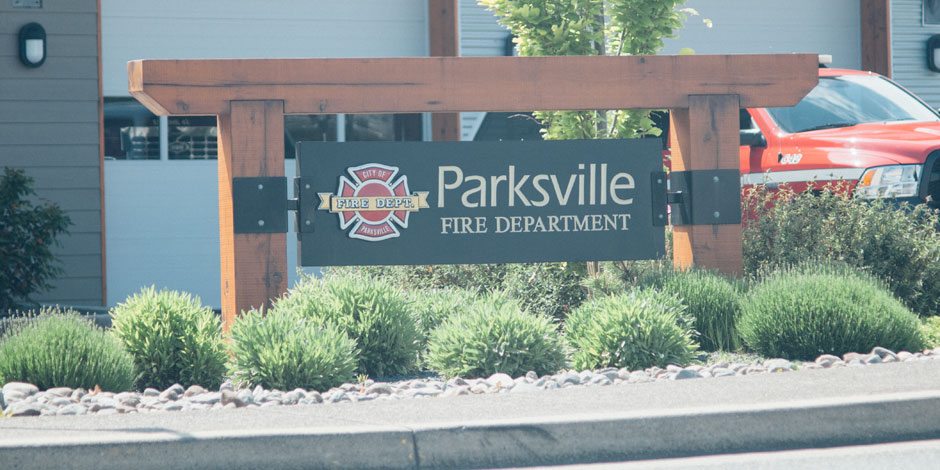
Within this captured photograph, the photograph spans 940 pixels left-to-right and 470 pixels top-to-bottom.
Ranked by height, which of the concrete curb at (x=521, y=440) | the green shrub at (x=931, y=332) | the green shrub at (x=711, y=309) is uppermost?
the green shrub at (x=711, y=309)

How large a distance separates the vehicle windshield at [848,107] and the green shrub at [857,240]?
5.15 ft

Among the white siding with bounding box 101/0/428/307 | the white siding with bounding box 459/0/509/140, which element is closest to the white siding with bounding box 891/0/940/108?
the white siding with bounding box 459/0/509/140

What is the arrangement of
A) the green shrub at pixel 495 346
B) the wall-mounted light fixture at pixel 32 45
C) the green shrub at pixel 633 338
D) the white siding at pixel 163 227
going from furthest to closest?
1. the white siding at pixel 163 227
2. the wall-mounted light fixture at pixel 32 45
3. the green shrub at pixel 633 338
4. the green shrub at pixel 495 346

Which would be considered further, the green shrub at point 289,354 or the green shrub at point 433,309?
the green shrub at point 433,309

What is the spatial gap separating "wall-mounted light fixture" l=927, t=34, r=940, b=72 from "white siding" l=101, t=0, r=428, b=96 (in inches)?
302

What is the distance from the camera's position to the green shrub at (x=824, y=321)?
559 cm

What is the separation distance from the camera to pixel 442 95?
6.25 m

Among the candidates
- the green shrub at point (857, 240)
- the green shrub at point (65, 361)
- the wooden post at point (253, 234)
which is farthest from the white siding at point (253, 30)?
the green shrub at point (65, 361)

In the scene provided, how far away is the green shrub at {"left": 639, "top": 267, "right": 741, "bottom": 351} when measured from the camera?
5988 mm

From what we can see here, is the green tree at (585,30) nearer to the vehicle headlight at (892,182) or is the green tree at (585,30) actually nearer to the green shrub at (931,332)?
the vehicle headlight at (892,182)

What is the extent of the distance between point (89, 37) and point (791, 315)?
918 cm

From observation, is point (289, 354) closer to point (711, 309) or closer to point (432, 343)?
point (432, 343)

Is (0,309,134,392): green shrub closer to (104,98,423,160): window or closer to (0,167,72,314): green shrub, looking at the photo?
(0,167,72,314): green shrub

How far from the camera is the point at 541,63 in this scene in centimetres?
637
